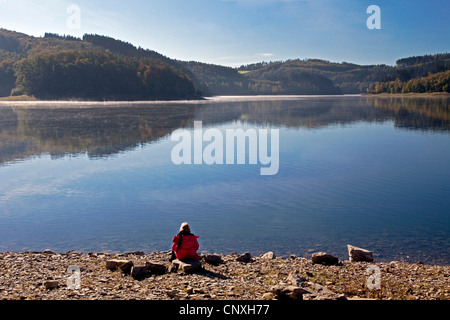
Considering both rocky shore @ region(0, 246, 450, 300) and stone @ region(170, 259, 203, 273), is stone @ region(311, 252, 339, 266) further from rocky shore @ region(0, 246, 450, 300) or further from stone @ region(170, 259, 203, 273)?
stone @ region(170, 259, 203, 273)

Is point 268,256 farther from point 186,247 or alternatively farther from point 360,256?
point 186,247

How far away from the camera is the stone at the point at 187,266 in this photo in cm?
1069

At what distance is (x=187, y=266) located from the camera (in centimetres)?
1068

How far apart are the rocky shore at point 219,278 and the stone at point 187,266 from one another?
0.03 m

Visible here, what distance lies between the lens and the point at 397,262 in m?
12.3

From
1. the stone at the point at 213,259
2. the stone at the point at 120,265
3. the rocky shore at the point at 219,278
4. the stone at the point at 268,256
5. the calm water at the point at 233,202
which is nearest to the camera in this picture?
the rocky shore at the point at 219,278

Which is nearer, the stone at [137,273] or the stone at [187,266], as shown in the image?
the stone at [137,273]

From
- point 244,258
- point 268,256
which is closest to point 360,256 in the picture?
point 268,256

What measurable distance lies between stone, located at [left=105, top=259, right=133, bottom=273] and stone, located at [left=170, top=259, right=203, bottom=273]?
1.12 meters

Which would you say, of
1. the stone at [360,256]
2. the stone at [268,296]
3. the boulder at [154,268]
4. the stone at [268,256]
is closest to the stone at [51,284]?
the boulder at [154,268]

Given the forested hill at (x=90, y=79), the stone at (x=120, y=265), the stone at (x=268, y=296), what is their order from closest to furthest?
1. the stone at (x=268, y=296)
2. the stone at (x=120, y=265)
3. the forested hill at (x=90, y=79)

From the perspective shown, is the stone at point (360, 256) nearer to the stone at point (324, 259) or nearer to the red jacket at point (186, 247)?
the stone at point (324, 259)

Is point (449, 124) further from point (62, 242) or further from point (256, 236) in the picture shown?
point (62, 242)

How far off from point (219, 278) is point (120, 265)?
270cm
